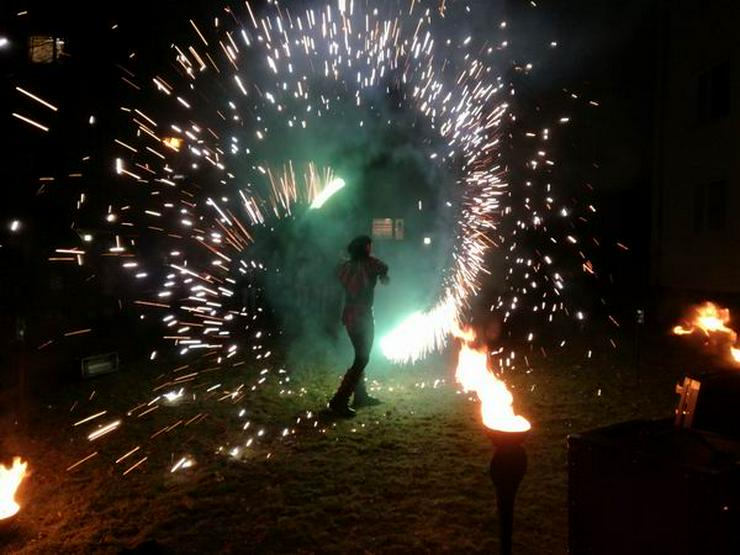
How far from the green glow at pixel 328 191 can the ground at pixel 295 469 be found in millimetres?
4244

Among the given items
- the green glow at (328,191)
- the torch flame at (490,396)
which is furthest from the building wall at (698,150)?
the torch flame at (490,396)

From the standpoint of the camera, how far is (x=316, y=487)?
449cm

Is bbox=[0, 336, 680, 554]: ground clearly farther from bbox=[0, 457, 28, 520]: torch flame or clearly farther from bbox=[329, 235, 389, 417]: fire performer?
bbox=[329, 235, 389, 417]: fire performer

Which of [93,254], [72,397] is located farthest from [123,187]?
[72,397]

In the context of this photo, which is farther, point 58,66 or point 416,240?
point 58,66

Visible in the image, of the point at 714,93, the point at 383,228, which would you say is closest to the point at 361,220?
the point at 383,228

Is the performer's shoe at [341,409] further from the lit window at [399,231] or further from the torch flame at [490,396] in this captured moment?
the lit window at [399,231]

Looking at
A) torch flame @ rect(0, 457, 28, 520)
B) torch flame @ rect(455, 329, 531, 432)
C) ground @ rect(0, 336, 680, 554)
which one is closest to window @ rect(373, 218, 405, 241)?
ground @ rect(0, 336, 680, 554)

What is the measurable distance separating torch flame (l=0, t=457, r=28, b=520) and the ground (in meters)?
0.12

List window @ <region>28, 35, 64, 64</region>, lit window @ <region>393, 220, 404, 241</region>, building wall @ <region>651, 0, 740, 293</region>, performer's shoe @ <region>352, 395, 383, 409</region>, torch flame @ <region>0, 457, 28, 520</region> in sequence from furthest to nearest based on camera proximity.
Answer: window @ <region>28, 35, 64, 64</region> → building wall @ <region>651, 0, 740, 293</region> → lit window @ <region>393, 220, 404, 241</region> → performer's shoe @ <region>352, 395, 383, 409</region> → torch flame @ <region>0, 457, 28, 520</region>

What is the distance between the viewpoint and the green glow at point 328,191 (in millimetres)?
11091

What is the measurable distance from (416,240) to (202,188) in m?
6.85

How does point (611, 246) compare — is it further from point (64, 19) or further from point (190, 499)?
point (190, 499)

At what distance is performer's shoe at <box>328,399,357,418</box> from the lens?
253 inches
